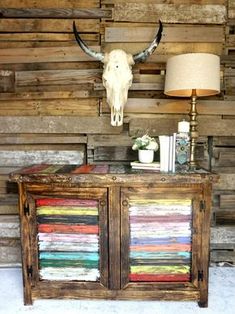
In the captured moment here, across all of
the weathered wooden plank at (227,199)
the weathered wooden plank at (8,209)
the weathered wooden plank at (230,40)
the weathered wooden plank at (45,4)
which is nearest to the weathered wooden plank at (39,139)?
the weathered wooden plank at (8,209)

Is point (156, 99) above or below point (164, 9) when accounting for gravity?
below

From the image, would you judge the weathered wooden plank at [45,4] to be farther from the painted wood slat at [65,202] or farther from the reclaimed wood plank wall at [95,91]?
the painted wood slat at [65,202]

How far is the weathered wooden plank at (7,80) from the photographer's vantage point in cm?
287

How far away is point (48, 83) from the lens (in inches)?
113

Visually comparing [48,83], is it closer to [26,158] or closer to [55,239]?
[26,158]

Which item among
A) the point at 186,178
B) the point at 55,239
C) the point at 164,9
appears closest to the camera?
the point at 186,178

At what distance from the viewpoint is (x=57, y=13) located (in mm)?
2795


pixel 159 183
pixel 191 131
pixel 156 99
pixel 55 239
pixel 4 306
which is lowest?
pixel 4 306

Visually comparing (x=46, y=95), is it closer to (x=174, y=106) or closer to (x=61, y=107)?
(x=61, y=107)

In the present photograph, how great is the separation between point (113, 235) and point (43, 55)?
1739 mm

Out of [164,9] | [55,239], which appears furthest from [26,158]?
[164,9]

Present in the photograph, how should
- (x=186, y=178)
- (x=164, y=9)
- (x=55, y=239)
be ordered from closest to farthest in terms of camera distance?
(x=186, y=178) → (x=55, y=239) → (x=164, y=9)

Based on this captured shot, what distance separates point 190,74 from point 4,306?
2.22 meters

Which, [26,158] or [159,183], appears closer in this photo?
[159,183]
